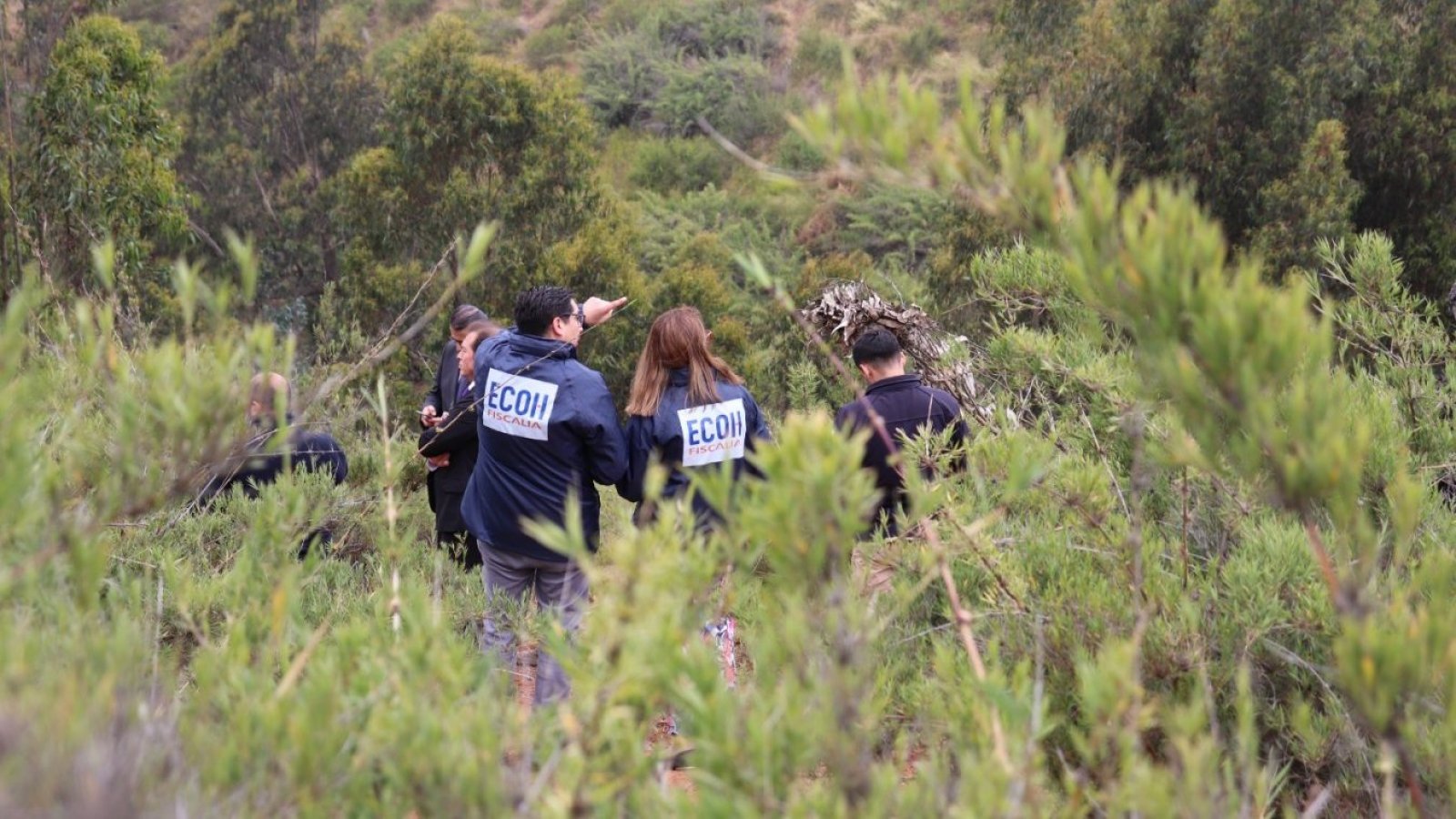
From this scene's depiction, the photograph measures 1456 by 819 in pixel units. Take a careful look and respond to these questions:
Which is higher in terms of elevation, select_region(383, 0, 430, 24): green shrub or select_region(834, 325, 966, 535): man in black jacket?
select_region(834, 325, 966, 535): man in black jacket

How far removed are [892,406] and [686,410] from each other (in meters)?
0.79

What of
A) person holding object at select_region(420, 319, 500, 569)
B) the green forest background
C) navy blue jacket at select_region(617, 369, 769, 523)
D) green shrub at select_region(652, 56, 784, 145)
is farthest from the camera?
green shrub at select_region(652, 56, 784, 145)

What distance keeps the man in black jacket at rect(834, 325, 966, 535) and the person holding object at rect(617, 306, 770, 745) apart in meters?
0.38

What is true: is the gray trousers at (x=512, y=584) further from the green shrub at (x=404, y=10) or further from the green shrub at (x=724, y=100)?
the green shrub at (x=404, y=10)

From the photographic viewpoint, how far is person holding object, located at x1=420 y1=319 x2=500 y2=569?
6.02 metres

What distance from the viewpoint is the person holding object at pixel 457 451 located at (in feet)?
19.8

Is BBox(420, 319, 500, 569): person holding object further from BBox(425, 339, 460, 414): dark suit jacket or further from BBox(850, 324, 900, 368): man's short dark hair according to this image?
BBox(850, 324, 900, 368): man's short dark hair

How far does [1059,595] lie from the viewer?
151 inches

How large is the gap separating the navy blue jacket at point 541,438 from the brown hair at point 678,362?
0.47 ft

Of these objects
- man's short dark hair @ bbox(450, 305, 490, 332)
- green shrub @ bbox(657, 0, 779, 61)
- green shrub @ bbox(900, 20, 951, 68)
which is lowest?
green shrub @ bbox(657, 0, 779, 61)

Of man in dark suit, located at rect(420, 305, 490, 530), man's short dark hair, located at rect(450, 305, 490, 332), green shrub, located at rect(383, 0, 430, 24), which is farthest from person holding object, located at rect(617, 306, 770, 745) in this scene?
green shrub, located at rect(383, 0, 430, 24)

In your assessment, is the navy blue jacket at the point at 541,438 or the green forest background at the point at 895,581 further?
the navy blue jacket at the point at 541,438

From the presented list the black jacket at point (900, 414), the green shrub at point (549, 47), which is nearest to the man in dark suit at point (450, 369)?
the black jacket at point (900, 414)

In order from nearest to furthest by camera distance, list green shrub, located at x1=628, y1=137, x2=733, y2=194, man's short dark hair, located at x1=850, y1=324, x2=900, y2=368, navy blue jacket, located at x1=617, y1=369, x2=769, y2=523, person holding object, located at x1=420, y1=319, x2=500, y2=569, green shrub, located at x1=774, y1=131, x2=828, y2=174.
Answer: navy blue jacket, located at x1=617, y1=369, x2=769, y2=523 → man's short dark hair, located at x1=850, y1=324, x2=900, y2=368 → person holding object, located at x1=420, y1=319, x2=500, y2=569 → green shrub, located at x1=774, y1=131, x2=828, y2=174 → green shrub, located at x1=628, y1=137, x2=733, y2=194
